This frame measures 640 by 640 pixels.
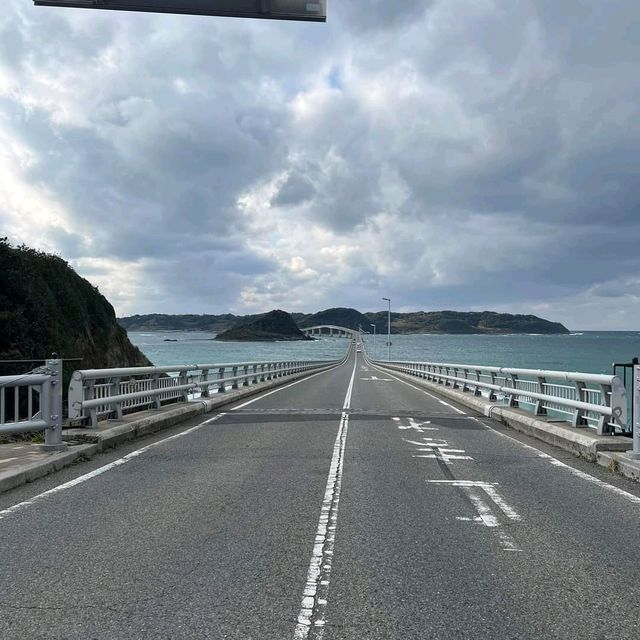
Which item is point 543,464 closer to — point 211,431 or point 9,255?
point 211,431

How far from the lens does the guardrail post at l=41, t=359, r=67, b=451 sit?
8.35 meters

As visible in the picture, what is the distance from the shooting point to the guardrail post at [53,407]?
27.4 ft

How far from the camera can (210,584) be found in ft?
13.8

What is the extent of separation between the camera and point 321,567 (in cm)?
454

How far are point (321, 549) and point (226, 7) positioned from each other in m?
7.44

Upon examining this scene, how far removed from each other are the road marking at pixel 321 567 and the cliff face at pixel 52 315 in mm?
18480

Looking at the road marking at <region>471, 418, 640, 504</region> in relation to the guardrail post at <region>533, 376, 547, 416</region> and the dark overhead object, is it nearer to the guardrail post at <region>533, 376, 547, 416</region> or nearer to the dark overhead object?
the guardrail post at <region>533, 376, 547, 416</region>

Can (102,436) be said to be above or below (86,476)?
above

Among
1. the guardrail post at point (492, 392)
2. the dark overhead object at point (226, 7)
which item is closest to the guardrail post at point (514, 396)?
the guardrail post at point (492, 392)

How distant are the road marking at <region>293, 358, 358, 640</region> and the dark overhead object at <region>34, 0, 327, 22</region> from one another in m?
6.46

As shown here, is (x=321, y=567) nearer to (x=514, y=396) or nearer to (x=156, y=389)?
(x=156, y=389)

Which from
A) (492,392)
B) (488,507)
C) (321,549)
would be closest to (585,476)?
(488,507)

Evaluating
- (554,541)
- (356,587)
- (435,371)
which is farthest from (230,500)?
(435,371)

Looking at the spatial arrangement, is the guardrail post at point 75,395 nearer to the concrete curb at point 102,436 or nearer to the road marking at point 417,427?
the concrete curb at point 102,436
